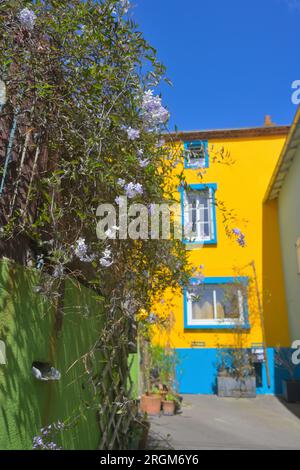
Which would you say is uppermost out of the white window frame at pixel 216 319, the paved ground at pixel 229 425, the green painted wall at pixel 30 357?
the white window frame at pixel 216 319

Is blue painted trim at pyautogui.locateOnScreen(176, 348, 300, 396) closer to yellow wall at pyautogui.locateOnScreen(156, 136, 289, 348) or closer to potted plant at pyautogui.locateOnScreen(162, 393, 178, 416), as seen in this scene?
yellow wall at pyautogui.locateOnScreen(156, 136, 289, 348)

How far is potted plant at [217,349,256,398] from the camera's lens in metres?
10.3

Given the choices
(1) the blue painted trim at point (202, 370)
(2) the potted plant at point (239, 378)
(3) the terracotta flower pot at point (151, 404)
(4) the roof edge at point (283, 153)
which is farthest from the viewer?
(1) the blue painted trim at point (202, 370)

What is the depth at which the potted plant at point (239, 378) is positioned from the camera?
10.3 m

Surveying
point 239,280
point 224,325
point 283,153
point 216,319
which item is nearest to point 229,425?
point 224,325

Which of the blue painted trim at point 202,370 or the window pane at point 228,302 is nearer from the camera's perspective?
the blue painted trim at point 202,370

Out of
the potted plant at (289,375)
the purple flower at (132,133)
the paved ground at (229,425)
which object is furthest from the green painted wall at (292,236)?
the purple flower at (132,133)

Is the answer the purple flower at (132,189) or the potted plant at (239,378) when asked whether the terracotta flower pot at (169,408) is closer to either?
the potted plant at (239,378)

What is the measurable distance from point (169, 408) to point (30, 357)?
6.81 m

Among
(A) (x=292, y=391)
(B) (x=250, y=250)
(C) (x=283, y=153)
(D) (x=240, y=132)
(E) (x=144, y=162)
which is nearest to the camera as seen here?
(E) (x=144, y=162)

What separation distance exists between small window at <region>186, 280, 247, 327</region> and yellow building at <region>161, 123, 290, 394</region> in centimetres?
3

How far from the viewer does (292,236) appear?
10781 millimetres

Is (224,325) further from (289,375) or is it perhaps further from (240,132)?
(240,132)

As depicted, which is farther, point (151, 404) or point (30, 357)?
point (151, 404)
